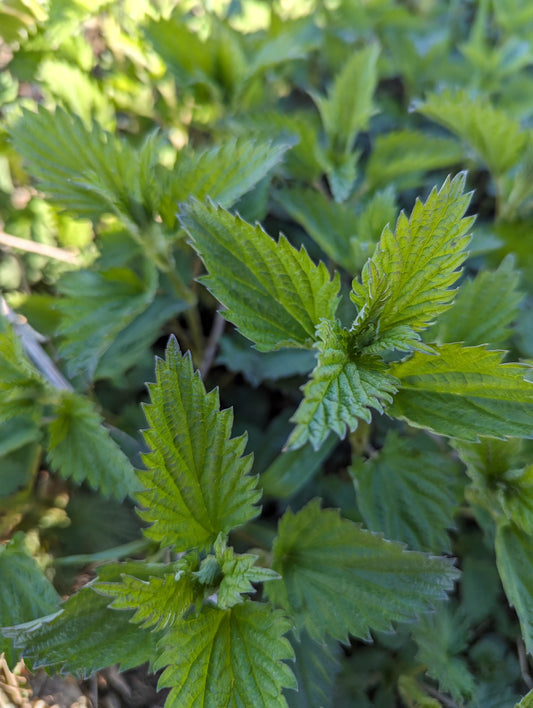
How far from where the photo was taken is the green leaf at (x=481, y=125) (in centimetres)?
113

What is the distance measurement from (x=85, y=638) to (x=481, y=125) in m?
1.19

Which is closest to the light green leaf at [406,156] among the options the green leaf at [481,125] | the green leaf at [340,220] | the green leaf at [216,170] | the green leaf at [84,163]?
the green leaf at [481,125]

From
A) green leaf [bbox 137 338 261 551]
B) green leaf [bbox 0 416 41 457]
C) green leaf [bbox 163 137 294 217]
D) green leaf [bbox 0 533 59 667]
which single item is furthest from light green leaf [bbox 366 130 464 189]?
green leaf [bbox 0 533 59 667]

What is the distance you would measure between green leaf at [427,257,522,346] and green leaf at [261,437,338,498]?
0.30 metres

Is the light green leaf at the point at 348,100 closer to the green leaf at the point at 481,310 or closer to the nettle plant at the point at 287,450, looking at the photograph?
the green leaf at the point at 481,310

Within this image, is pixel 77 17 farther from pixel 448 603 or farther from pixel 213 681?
pixel 448 603

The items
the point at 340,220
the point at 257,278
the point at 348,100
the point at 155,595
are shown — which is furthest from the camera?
the point at 348,100

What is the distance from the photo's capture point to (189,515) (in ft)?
2.52

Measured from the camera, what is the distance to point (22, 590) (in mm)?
892

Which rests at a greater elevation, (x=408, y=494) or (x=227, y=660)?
(x=408, y=494)

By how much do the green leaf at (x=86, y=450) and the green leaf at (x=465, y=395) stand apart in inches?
17.5

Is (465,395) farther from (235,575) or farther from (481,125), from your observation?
(481,125)

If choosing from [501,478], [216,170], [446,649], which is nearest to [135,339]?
[216,170]

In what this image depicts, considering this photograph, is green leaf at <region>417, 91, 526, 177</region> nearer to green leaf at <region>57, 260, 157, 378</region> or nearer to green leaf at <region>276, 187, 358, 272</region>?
green leaf at <region>276, 187, 358, 272</region>
